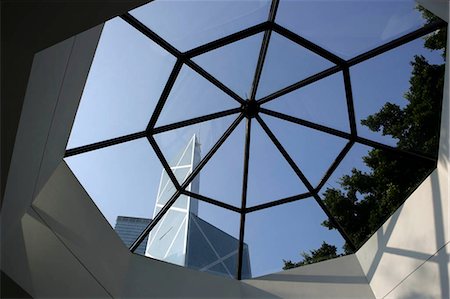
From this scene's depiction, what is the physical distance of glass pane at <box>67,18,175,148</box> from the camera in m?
8.93

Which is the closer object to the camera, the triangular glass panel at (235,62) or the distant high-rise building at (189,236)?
the triangular glass panel at (235,62)

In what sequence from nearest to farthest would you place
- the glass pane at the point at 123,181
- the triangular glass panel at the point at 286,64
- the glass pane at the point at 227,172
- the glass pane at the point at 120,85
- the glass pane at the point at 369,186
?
the glass pane at the point at 120,85, the glass pane at the point at 123,181, the triangular glass panel at the point at 286,64, the glass pane at the point at 369,186, the glass pane at the point at 227,172

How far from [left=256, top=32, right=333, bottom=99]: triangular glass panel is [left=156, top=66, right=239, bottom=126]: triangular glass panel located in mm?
1246

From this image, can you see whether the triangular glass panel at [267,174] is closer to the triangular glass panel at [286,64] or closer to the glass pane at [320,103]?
the glass pane at [320,103]

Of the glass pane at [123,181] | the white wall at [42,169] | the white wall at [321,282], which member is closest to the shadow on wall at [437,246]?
the white wall at [321,282]

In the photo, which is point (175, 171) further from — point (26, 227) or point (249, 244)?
point (26, 227)

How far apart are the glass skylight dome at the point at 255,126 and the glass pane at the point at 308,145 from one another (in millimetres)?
36

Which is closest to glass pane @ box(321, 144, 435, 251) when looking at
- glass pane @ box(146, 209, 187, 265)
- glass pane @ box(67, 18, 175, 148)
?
glass pane @ box(146, 209, 187, 265)

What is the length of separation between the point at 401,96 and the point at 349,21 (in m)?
2.53

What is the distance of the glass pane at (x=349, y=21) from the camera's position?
30.3ft

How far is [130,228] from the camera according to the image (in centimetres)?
1148

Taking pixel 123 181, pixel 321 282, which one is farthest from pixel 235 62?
pixel 321 282

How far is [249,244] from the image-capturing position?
41.9 feet

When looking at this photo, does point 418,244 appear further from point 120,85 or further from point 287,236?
point 120,85
